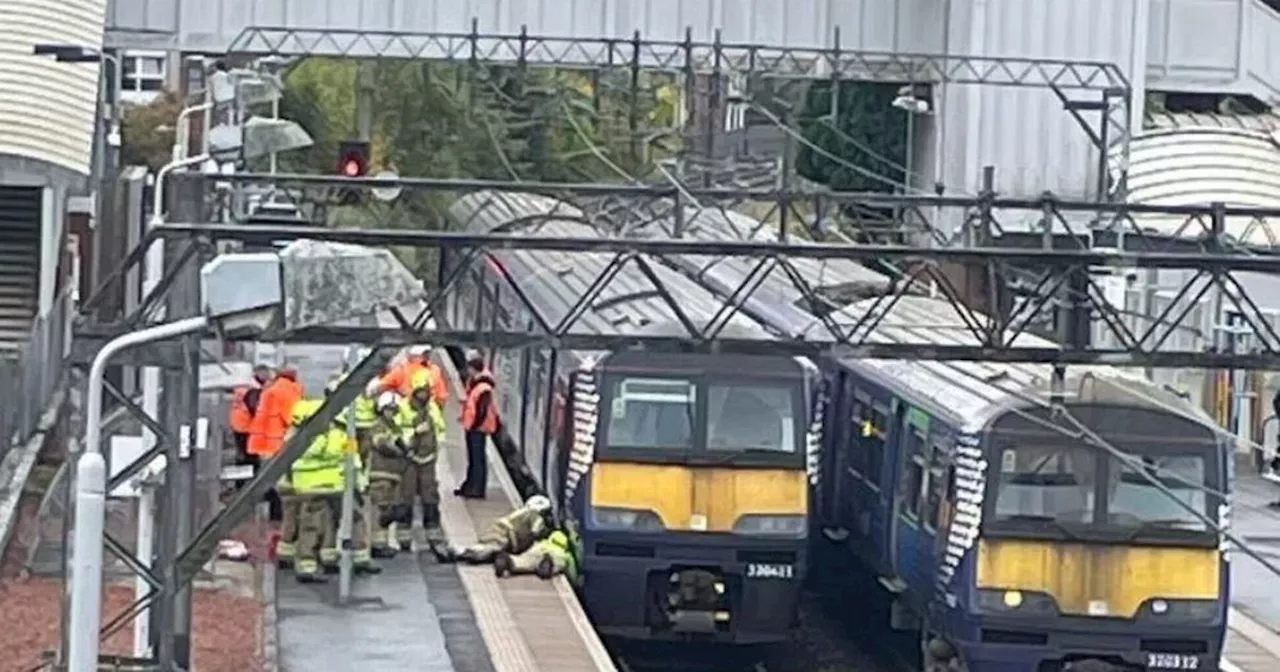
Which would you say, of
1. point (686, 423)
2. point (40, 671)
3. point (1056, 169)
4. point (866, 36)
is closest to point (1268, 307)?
point (1056, 169)

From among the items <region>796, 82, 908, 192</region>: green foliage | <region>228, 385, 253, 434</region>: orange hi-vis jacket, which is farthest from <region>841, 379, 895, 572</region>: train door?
<region>796, 82, 908, 192</region>: green foliage

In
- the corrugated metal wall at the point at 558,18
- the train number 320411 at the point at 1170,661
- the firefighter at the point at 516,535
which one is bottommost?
the train number 320411 at the point at 1170,661

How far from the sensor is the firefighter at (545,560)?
910 inches

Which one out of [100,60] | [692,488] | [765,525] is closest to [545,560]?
[692,488]

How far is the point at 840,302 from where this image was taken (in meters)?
25.2

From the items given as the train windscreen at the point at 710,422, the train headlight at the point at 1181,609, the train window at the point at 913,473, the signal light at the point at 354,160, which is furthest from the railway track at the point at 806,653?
the signal light at the point at 354,160

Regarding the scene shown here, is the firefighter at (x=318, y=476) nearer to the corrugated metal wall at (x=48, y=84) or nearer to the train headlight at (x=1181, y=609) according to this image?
the corrugated metal wall at (x=48, y=84)

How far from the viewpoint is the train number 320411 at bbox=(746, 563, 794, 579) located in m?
21.5

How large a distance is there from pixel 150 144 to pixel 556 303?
45.5 feet

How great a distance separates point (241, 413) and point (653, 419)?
14.3 feet

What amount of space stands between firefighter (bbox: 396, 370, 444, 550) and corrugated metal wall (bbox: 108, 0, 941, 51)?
9.57 metres

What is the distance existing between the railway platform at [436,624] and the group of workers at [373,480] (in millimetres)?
188

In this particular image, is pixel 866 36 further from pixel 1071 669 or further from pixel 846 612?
pixel 1071 669

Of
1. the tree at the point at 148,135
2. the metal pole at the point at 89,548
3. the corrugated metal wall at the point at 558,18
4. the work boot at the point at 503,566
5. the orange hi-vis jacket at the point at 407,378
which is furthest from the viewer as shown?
the tree at the point at 148,135
